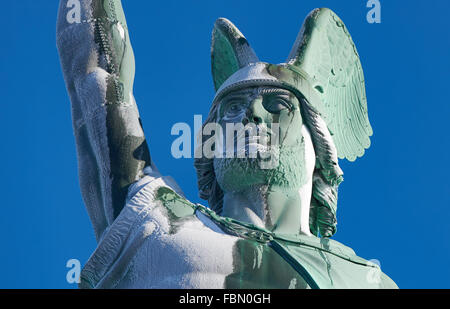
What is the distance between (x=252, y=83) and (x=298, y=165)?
39.6 inches

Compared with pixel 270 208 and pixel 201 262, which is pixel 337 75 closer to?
pixel 270 208

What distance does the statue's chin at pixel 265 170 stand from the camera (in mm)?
12633

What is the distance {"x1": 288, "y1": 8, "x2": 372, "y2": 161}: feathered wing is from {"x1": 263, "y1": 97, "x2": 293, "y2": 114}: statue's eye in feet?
3.18

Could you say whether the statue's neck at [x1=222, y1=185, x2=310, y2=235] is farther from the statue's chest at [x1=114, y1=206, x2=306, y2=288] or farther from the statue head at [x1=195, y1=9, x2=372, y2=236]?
the statue's chest at [x1=114, y1=206, x2=306, y2=288]

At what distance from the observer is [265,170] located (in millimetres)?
12641

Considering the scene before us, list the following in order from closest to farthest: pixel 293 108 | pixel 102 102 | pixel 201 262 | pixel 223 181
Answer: pixel 201 262 < pixel 223 181 < pixel 102 102 < pixel 293 108

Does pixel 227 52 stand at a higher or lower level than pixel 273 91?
higher

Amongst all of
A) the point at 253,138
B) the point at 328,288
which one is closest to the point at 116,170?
the point at 253,138

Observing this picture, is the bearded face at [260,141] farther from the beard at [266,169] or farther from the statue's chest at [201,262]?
the statue's chest at [201,262]

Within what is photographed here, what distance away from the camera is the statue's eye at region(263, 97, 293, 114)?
1302 cm

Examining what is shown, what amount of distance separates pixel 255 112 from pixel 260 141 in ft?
1.20

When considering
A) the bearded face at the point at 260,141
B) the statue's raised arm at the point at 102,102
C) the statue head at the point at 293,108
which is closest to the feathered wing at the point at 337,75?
the statue head at the point at 293,108

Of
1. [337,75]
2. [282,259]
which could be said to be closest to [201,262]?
[282,259]

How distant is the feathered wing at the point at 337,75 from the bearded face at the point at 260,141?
1.03m
